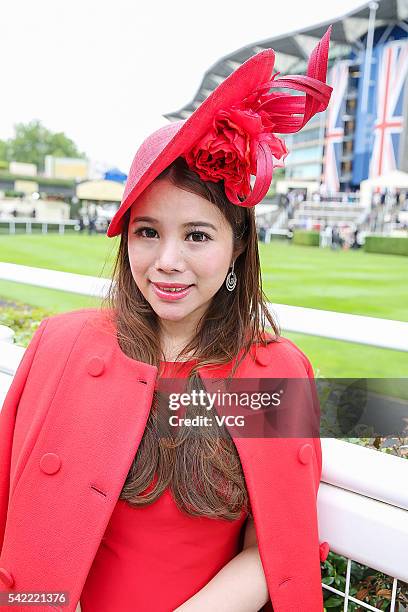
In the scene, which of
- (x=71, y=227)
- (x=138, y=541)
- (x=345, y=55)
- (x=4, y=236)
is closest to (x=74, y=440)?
(x=138, y=541)

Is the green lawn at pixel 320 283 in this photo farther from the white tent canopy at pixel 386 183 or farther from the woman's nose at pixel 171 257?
the white tent canopy at pixel 386 183

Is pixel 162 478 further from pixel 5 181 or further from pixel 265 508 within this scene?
pixel 5 181

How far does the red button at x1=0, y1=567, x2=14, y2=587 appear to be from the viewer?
92cm

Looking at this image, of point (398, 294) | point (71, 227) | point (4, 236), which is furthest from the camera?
point (71, 227)

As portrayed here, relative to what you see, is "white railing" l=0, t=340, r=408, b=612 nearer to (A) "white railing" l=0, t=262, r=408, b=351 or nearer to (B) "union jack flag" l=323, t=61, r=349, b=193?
(A) "white railing" l=0, t=262, r=408, b=351

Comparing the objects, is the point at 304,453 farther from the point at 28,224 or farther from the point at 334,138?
the point at 334,138

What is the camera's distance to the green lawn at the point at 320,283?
5109 millimetres

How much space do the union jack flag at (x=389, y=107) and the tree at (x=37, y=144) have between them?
71.1 ft

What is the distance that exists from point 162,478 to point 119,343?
244 mm

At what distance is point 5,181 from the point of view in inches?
1155

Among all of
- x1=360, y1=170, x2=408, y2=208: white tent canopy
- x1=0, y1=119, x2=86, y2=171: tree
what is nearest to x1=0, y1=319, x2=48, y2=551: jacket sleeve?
x1=360, y1=170, x2=408, y2=208: white tent canopy

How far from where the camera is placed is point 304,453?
0.95 m

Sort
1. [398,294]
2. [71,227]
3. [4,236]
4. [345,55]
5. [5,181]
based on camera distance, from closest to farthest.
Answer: [398,294] → [4,236] → [71,227] → [5,181] → [345,55]

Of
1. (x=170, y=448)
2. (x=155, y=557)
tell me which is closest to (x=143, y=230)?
(x=170, y=448)
